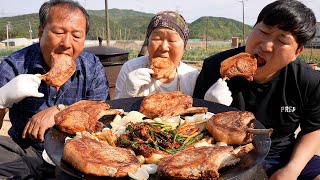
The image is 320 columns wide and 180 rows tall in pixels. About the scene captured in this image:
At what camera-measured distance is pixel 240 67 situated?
112 inches

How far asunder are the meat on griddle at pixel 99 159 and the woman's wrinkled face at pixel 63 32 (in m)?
1.73

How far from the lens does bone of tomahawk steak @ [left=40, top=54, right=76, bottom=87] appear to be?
293cm

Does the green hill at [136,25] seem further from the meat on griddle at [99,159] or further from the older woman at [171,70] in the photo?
the meat on griddle at [99,159]

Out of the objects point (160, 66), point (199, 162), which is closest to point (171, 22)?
point (160, 66)

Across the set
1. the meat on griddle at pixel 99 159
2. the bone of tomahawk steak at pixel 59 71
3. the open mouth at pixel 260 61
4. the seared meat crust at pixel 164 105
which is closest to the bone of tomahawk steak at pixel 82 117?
the seared meat crust at pixel 164 105

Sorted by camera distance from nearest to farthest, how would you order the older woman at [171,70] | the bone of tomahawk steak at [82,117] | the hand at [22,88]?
the bone of tomahawk steak at [82,117], the hand at [22,88], the older woman at [171,70]

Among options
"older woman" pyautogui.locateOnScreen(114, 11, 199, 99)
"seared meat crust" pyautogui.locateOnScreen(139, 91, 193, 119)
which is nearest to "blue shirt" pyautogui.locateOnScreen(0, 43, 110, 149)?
"older woman" pyautogui.locateOnScreen(114, 11, 199, 99)

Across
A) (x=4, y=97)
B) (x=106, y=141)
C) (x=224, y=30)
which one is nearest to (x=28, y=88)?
(x=4, y=97)

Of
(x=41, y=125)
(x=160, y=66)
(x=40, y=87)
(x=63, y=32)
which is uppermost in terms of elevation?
(x=63, y=32)

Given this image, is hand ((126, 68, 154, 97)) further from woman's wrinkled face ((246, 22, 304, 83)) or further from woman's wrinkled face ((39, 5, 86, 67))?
woman's wrinkled face ((246, 22, 304, 83))

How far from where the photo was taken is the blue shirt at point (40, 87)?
3.69m

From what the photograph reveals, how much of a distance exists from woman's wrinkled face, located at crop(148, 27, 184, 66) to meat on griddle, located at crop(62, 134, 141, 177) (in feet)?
6.28

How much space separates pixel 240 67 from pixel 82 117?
1.51 meters

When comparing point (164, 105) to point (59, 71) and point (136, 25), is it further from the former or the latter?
point (136, 25)
